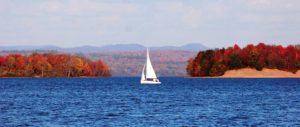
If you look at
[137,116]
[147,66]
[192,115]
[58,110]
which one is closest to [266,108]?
[192,115]

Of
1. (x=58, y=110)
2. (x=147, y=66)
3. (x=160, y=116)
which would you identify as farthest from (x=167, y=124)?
(x=147, y=66)

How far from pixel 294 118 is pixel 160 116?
13769 millimetres

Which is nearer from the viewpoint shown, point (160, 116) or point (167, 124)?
point (167, 124)

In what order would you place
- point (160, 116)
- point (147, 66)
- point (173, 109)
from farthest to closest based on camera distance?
point (147, 66), point (173, 109), point (160, 116)

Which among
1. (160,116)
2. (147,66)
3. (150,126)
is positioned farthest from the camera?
(147,66)

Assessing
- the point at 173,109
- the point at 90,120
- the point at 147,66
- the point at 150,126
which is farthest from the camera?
the point at 147,66

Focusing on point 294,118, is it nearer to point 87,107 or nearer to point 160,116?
point 160,116

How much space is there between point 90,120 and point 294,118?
2050 cm

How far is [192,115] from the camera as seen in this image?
67.7m

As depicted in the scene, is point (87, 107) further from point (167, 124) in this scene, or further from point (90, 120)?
point (167, 124)

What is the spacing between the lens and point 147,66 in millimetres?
164250

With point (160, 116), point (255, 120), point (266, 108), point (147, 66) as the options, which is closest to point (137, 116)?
point (160, 116)

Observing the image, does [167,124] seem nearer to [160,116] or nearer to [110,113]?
[160,116]

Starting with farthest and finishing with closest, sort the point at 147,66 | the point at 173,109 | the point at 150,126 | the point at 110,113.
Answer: the point at 147,66
the point at 173,109
the point at 110,113
the point at 150,126
